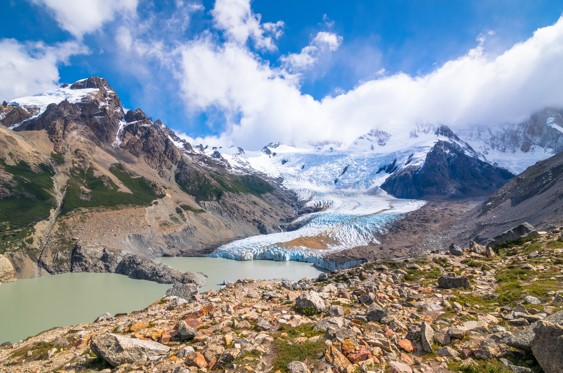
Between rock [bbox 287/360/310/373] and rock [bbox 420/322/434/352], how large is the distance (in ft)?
10.9

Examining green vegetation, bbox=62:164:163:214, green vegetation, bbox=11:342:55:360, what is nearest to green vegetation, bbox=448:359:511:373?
green vegetation, bbox=11:342:55:360

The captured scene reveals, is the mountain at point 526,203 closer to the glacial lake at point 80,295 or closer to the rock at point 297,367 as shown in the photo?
the glacial lake at point 80,295

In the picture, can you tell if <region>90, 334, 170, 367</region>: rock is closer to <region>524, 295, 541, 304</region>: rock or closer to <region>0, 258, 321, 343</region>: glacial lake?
<region>524, 295, 541, 304</region>: rock

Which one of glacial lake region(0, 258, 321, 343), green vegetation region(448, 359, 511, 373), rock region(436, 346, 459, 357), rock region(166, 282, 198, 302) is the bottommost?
glacial lake region(0, 258, 321, 343)

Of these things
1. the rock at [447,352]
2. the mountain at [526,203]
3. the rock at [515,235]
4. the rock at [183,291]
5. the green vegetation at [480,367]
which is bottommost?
the green vegetation at [480,367]

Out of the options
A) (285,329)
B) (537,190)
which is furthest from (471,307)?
(537,190)

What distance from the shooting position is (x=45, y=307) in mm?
75125

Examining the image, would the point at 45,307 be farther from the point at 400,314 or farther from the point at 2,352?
the point at 400,314

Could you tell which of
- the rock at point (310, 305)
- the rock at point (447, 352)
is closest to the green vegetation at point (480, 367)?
the rock at point (447, 352)

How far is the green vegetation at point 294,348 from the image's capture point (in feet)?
29.7

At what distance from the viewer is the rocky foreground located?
860cm

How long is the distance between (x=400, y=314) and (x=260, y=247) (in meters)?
150

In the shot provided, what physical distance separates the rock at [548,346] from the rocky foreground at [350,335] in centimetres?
2

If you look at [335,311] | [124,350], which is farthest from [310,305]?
[124,350]
